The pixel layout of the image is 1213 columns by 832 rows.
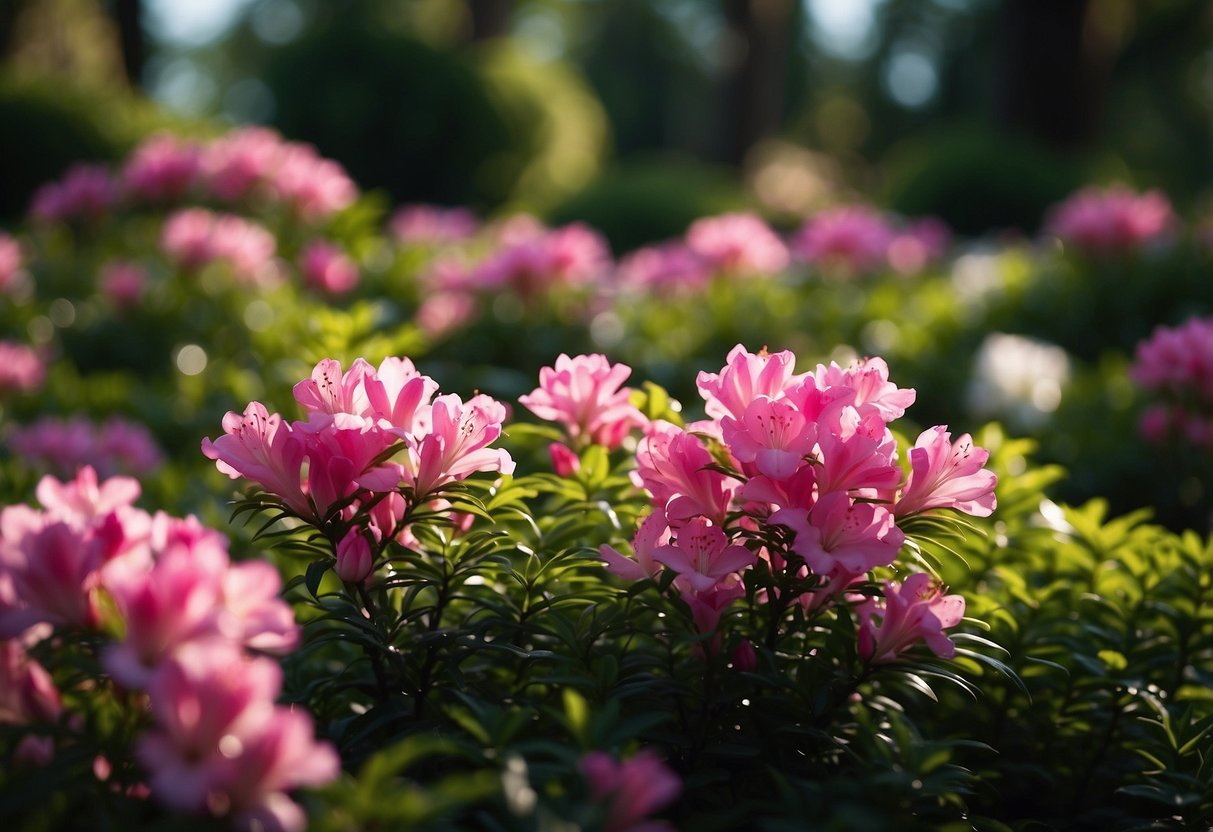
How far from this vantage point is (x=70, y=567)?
136 cm

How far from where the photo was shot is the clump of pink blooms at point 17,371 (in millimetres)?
3861

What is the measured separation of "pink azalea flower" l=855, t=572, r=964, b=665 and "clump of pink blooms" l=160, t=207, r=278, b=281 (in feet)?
12.5

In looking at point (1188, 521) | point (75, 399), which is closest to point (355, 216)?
point (75, 399)

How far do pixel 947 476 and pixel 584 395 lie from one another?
683 mm

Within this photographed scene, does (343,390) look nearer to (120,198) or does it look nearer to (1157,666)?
(1157,666)

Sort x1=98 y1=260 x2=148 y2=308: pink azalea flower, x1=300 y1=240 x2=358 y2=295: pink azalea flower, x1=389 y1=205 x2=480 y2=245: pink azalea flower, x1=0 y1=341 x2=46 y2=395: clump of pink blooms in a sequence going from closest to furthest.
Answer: x1=0 y1=341 x2=46 y2=395: clump of pink blooms → x1=300 y1=240 x2=358 y2=295: pink azalea flower → x1=98 y1=260 x2=148 y2=308: pink azalea flower → x1=389 y1=205 x2=480 y2=245: pink azalea flower

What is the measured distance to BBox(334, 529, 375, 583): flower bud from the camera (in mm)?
1621

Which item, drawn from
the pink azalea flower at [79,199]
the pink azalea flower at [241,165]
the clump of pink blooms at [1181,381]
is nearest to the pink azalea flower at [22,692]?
the clump of pink blooms at [1181,381]

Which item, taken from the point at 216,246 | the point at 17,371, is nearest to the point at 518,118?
the point at 216,246

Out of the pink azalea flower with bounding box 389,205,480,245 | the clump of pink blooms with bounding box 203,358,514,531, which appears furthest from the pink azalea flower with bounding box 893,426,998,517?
the pink azalea flower with bounding box 389,205,480,245

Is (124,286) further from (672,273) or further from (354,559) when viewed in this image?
(354,559)

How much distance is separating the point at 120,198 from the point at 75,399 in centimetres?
216

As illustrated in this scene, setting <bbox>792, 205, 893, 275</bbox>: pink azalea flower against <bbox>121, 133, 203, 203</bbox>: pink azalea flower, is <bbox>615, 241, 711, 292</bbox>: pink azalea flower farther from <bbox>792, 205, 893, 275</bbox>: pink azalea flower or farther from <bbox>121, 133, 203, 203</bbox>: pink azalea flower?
<bbox>121, 133, 203, 203</bbox>: pink azalea flower

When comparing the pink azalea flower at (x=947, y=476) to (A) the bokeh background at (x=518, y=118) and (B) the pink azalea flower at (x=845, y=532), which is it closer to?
(B) the pink azalea flower at (x=845, y=532)
